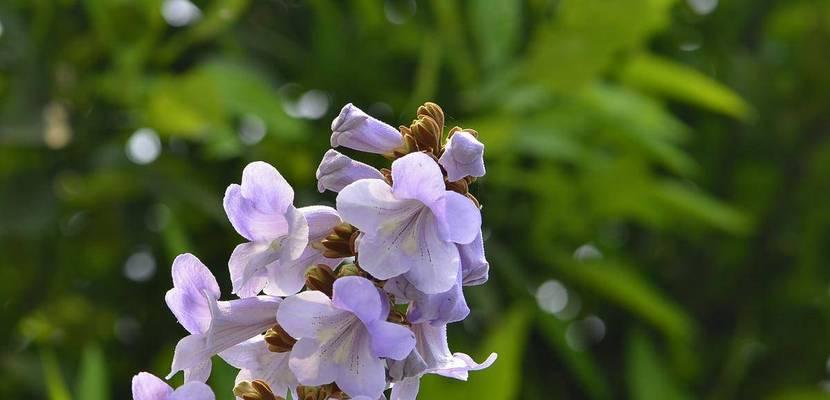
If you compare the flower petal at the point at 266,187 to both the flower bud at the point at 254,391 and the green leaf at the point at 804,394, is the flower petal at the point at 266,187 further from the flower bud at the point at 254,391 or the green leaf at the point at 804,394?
the green leaf at the point at 804,394

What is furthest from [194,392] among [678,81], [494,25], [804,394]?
[804,394]

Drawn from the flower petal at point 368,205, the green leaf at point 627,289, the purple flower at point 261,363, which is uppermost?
the flower petal at point 368,205

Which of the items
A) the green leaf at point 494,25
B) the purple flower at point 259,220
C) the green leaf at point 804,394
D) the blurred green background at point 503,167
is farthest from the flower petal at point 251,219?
the green leaf at point 804,394

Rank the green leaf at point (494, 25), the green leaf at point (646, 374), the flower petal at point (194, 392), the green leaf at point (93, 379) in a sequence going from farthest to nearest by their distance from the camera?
the green leaf at point (646, 374), the green leaf at point (494, 25), the green leaf at point (93, 379), the flower petal at point (194, 392)

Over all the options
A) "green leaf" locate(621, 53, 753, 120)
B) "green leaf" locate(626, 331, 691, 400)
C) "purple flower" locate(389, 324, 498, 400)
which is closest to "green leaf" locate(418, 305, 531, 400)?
"green leaf" locate(626, 331, 691, 400)

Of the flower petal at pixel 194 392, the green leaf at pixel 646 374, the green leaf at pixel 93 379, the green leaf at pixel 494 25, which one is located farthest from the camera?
the green leaf at pixel 646 374

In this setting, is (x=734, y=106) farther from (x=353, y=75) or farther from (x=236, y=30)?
(x=236, y=30)
